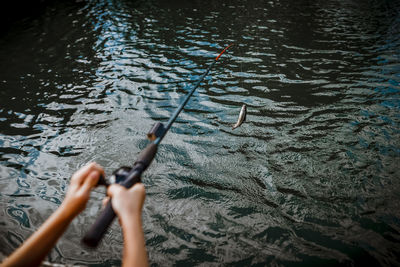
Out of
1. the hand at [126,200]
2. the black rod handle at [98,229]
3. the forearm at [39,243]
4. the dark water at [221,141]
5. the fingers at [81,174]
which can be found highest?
the fingers at [81,174]

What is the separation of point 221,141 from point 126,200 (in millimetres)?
3314

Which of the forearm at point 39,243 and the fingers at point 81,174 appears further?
the fingers at point 81,174

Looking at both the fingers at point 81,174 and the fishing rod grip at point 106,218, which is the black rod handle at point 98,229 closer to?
the fishing rod grip at point 106,218

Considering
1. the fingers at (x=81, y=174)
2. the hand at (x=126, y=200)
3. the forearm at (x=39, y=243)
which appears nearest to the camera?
the forearm at (x=39, y=243)

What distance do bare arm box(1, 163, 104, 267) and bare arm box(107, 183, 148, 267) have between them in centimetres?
17

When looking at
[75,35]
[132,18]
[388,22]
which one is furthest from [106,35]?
[388,22]

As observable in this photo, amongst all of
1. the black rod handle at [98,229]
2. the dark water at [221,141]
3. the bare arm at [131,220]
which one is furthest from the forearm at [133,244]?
the dark water at [221,141]

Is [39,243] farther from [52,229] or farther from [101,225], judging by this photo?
[101,225]

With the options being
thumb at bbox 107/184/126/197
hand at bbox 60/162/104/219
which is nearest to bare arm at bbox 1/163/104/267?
hand at bbox 60/162/104/219

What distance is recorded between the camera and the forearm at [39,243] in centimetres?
123

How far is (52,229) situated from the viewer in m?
1.31

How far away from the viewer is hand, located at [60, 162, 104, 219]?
1353 millimetres

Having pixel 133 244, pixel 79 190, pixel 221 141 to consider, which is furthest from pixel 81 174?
pixel 221 141

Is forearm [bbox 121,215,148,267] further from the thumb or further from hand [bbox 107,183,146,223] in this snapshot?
the thumb
